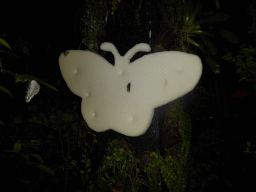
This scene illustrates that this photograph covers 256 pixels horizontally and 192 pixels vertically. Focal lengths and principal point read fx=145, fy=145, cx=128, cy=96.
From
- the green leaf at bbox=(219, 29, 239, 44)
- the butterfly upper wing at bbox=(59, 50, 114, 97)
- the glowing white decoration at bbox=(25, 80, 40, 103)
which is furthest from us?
the green leaf at bbox=(219, 29, 239, 44)

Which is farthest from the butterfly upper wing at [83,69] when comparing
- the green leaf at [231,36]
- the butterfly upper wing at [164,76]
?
the green leaf at [231,36]

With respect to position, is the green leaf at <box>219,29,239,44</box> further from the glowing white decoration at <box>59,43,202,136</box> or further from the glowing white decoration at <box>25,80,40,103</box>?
the glowing white decoration at <box>25,80,40,103</box>

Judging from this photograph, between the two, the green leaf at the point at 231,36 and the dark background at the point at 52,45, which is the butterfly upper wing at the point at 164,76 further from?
the green leaf at the point at 231,36

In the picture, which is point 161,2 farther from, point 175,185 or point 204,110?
point 204,110

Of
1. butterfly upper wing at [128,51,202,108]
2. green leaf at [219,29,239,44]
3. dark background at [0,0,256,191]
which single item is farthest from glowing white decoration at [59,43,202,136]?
green leaf at [219,29,239,44]

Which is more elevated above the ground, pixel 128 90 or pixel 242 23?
pixel 242 23

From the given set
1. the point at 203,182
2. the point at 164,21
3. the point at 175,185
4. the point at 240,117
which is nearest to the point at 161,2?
the point at 164,21

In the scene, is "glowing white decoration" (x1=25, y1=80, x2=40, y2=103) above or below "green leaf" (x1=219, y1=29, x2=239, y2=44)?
below

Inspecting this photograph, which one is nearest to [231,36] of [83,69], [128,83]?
[128,83]
